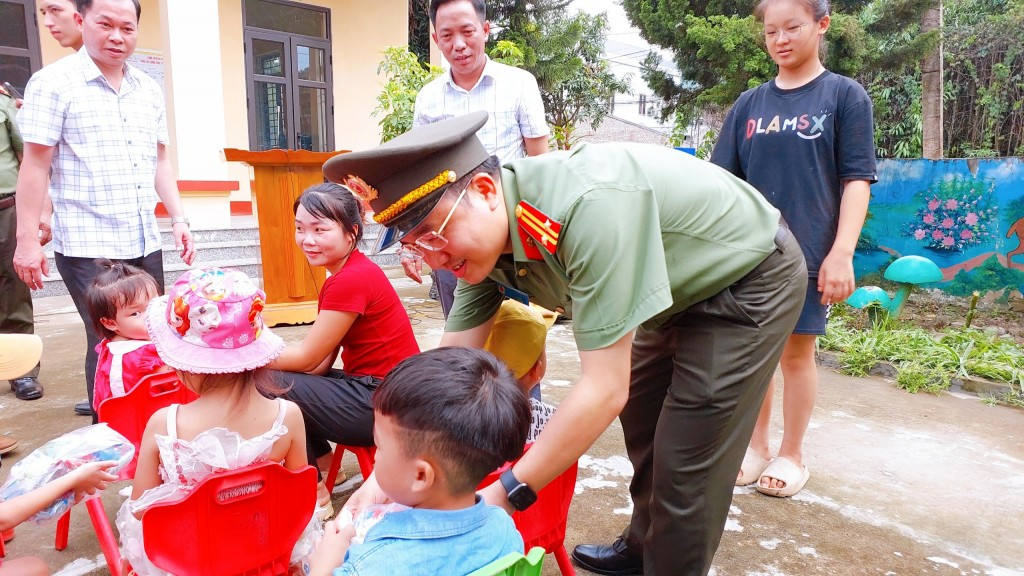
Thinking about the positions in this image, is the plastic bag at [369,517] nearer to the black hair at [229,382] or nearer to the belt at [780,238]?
the black hair at [229,382]

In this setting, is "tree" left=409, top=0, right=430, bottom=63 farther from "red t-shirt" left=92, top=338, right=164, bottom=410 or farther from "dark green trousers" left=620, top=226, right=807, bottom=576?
"dark green trousers" left=620, top=226, right=807, bottom=576

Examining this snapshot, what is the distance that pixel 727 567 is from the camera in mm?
2018

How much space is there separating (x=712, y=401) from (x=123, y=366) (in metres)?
1.75

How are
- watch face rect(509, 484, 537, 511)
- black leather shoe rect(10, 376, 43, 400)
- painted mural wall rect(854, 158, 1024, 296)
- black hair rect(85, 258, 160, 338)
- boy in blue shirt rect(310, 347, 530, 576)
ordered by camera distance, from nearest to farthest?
boy in blue shirt rect(310, 347, 530, 576), watch face rect(509, 484, 537, 511), black hair rect(85, 258, 160, 338), black leather shoe rect(10, 376, 43, 400), painted mural wall rect(854, 158, 1024, 296)

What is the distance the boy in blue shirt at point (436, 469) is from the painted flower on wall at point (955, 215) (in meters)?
6.06

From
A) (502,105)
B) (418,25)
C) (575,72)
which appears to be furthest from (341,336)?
(575,72)

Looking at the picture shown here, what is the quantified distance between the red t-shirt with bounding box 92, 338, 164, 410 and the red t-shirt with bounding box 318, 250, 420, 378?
0.55 m

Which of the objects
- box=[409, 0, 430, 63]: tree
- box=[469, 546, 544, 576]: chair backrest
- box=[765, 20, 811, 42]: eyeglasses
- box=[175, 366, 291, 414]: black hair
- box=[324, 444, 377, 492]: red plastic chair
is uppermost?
box=[409, 0, 430, 63]: tree

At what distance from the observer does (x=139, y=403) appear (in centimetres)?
178

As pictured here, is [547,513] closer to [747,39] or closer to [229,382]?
[229,382]


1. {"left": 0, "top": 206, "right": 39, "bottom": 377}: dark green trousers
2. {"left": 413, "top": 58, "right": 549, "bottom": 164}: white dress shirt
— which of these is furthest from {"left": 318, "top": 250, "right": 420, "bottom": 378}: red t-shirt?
{"left": 0, "top": 206, "right": 39, "bottom": 377}: dark green trousers

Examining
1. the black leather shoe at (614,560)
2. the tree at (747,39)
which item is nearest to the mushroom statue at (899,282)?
the tree at (747,39)

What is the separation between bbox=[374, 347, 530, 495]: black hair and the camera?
1081 millimetres

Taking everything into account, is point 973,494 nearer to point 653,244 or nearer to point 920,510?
point 920,510
